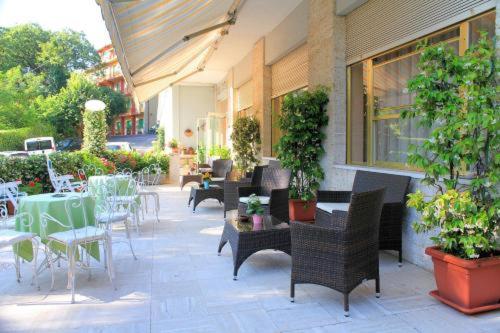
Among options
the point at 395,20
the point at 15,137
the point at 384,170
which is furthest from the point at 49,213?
the point at 15,137

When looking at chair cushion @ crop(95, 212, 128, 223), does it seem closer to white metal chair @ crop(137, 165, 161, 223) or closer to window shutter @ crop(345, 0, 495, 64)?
white metal chair @ crop(137, 165, 161, 223)

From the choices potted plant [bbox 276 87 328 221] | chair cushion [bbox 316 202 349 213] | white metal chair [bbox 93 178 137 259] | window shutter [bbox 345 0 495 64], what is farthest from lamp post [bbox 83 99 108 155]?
chair cushion [bbox 316 202 349 213]

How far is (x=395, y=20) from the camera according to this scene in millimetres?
5023

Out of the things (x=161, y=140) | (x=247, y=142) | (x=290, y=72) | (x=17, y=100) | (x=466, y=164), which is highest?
(x=17, y=100)

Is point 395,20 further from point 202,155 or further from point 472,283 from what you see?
point 202,155

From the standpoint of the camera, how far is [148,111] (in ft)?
121

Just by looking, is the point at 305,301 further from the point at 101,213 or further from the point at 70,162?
the point at 70,162

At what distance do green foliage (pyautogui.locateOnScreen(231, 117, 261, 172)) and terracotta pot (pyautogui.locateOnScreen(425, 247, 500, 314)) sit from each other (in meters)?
7.52

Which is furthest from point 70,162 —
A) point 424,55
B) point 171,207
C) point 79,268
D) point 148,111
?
point 148,111

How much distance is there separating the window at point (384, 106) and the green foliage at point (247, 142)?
14.5 feet

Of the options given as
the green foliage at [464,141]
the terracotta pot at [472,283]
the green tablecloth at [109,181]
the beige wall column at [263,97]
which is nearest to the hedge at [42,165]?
the green tablecloth at [109,181]

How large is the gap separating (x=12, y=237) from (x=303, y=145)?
4.46 meters

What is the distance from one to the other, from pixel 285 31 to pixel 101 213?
5.48 metres

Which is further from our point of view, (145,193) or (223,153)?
(223,153)
